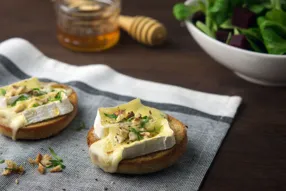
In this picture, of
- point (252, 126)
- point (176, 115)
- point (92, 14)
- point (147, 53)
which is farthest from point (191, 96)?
point (92, 14)

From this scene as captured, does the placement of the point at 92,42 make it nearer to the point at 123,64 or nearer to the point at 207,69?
the point at 123,64

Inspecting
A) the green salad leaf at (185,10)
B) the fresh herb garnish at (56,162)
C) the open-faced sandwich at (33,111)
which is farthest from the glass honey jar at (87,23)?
the fresh herb garnish at (56,162)

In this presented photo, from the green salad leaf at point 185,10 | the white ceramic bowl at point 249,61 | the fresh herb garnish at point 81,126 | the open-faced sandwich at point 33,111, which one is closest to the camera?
the open-faced sandwich at point 33,111

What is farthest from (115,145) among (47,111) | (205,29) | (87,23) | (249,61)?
(87,23)

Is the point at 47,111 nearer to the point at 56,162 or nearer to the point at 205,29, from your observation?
the point at 56,162

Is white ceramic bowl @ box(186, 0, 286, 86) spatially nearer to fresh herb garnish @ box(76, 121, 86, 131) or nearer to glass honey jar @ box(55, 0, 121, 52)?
glass honey jar @ box(55, 0, 121, 52)

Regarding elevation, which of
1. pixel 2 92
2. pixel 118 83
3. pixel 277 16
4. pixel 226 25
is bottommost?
pixel 118 83

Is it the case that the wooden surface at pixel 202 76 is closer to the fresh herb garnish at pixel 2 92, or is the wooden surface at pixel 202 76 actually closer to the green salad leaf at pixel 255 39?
the green salad leaf at pixel 255 39
